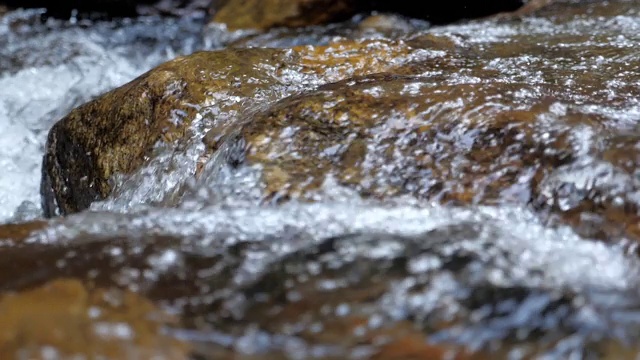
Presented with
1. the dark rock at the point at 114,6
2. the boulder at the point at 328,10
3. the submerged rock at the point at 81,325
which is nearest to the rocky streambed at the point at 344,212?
the submerged rock at the point at 81,325

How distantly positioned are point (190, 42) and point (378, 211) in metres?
5.19

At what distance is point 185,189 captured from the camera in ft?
8.43

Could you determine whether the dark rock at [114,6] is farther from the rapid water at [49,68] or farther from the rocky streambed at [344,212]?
the rocky streambed at [344,212]

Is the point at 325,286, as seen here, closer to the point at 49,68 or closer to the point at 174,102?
the point at 174,102

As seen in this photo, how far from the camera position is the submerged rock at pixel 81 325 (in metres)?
1.35

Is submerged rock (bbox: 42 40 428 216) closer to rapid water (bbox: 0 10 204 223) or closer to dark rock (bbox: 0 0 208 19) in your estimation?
rapid water (bbox: 0 10 204 223)

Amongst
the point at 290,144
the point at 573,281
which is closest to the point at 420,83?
the point at 290,144

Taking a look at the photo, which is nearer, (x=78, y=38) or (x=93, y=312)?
(x=93, y=312)

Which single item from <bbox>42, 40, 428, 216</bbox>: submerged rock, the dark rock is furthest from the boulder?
<bbox>42, 40, 428, 216</bbox>: submerged rock

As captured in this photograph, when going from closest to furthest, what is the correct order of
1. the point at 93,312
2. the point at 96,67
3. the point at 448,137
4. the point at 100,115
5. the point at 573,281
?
the point at 93,312, the point at 573,281, the point at 448,137, the point at 100,115, the point at 96,67

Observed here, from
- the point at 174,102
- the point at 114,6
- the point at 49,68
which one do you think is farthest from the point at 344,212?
the point at 114,6

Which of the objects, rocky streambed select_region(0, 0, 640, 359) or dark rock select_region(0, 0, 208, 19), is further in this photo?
dark rock select_region(0, 0, 208, 19)

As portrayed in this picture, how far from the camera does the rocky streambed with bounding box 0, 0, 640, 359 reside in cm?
146

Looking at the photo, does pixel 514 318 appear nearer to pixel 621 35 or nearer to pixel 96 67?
pixel 621 35
